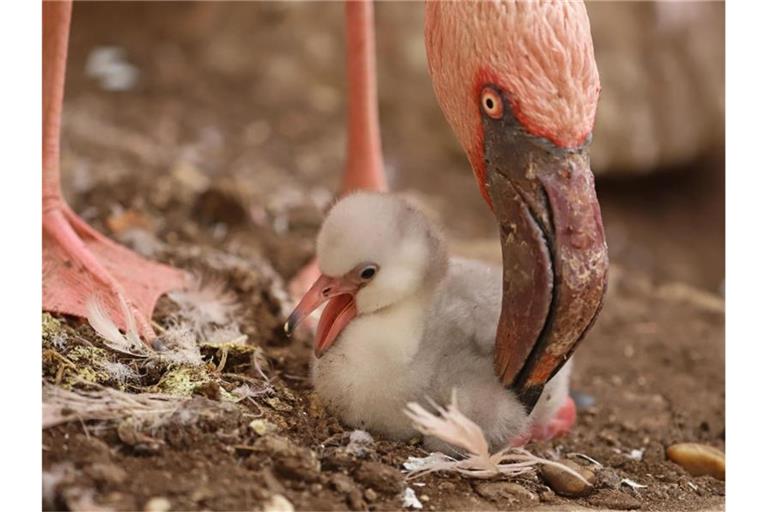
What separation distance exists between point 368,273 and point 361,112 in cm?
96

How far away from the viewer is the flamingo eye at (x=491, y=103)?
58.2 inches

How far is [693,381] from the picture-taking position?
2.47m

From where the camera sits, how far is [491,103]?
1494 mm

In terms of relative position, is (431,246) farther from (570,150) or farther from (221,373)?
(221,373)

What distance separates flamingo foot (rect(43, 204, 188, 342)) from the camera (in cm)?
179

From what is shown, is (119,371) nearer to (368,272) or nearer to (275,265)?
(368,272)

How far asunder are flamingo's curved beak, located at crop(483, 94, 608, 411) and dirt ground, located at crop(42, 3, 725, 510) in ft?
0.87

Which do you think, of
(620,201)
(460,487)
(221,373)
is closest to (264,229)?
(221,373)

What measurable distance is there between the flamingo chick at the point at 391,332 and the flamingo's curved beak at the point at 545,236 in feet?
0.42

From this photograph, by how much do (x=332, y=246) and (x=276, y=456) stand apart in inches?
13.3

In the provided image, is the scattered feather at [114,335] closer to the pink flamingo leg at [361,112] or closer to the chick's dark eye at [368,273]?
the chick's dark eye at [368,273]

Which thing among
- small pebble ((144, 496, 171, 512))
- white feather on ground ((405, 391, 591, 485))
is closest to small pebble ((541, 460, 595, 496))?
white feather on ground ((405, 391, 591, 485))

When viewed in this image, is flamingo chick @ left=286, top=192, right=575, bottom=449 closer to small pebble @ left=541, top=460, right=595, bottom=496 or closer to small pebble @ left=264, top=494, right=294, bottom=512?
small pebble @ left=541, top=460, right=595, bottom=496

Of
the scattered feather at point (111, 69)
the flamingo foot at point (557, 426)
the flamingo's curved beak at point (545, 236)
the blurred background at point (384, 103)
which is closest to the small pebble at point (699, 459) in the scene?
Answer: the flamingo foot at point (557, 426)
